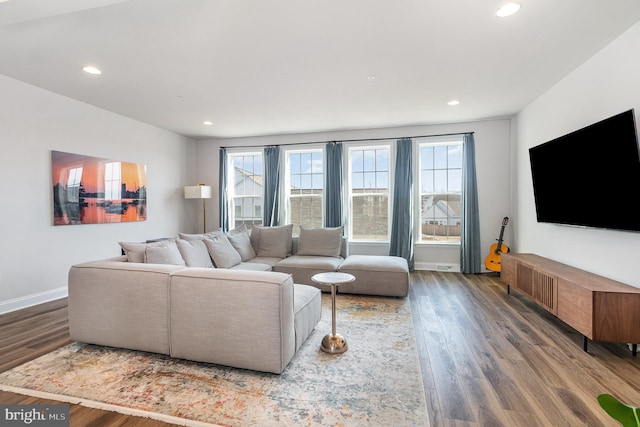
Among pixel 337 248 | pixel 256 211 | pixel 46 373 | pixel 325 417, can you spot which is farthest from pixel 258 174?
pixel 325 417

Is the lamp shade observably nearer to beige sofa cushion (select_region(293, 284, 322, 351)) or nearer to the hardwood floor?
the hardwood floor

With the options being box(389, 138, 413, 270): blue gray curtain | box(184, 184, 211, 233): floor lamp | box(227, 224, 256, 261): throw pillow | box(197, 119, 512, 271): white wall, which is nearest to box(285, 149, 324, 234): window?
box(197, 119, 512, 271): white wall

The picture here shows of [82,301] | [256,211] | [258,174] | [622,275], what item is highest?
[258,174]

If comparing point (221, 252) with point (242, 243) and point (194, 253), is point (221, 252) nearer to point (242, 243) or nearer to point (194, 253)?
point (194, 253)

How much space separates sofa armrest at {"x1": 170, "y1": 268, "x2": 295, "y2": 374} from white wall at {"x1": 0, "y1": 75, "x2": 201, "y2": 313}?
2629mm

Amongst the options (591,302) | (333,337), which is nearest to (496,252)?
(591,302)

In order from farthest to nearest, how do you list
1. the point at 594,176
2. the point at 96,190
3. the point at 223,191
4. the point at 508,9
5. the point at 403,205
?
1. the point at 223,191
2. the point at 403,205
3. the point at 96,190
4. the point at 594,176
5. the point at 508,9

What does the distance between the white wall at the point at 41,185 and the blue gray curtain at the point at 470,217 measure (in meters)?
5.45

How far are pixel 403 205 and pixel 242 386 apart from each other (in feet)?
13.7

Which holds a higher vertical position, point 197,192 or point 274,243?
point 197,192

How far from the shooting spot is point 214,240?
3.87 m

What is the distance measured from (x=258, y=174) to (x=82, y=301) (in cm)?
428

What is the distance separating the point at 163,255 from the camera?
284 cm

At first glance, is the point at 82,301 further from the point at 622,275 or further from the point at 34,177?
the point at 622,275
